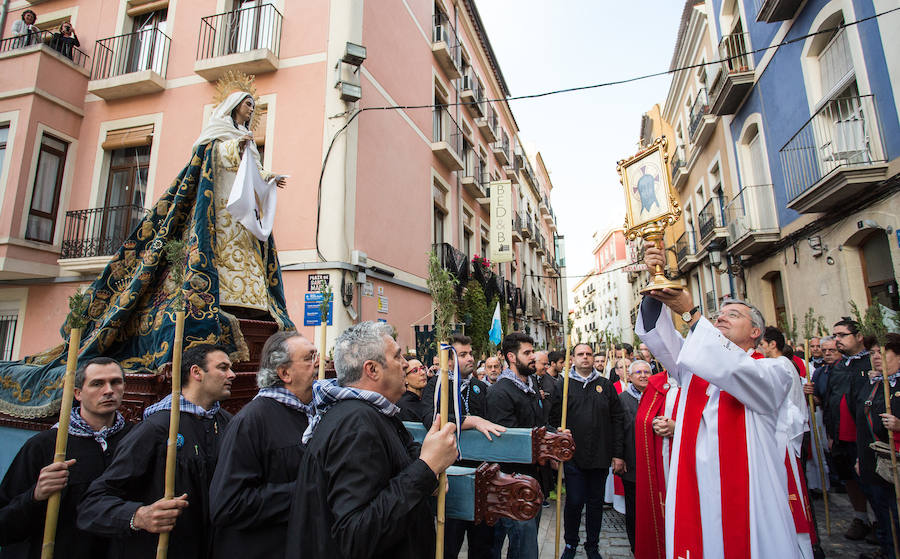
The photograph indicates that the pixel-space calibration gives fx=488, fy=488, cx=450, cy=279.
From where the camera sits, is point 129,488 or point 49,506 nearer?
point 49,506

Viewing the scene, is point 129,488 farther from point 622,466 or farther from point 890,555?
point 890,555

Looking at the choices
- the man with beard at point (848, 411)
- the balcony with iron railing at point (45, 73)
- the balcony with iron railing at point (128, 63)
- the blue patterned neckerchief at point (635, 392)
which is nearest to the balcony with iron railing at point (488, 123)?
the balcony with iron railing at point (128, 63)

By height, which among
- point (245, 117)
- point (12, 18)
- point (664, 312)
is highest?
point (12, 18)

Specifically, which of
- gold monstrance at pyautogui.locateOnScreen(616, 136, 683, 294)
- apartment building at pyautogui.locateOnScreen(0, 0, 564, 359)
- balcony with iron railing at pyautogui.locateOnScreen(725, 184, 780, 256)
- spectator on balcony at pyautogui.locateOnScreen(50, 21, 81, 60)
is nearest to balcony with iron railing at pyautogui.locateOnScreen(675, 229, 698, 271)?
balcony with iron railing at pyautogui.locateOnScreen(725, 184, 780, 256)

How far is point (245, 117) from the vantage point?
423 cm

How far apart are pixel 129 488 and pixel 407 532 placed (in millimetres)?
1365

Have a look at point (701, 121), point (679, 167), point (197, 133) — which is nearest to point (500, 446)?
point (197, 133)

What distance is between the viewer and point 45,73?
10242 mm

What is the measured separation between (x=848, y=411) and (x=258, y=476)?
5.73 metres

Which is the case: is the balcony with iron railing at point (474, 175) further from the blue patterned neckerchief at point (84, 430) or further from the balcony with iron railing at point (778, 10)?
the blue patterned neckerchief at point (84, 430)

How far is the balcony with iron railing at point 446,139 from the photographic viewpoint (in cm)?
1349

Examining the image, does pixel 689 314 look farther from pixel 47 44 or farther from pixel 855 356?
pixel 47 44

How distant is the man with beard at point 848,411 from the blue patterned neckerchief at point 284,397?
525 centimetres

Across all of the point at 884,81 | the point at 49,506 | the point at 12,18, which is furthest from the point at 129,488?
the point at 12,18
